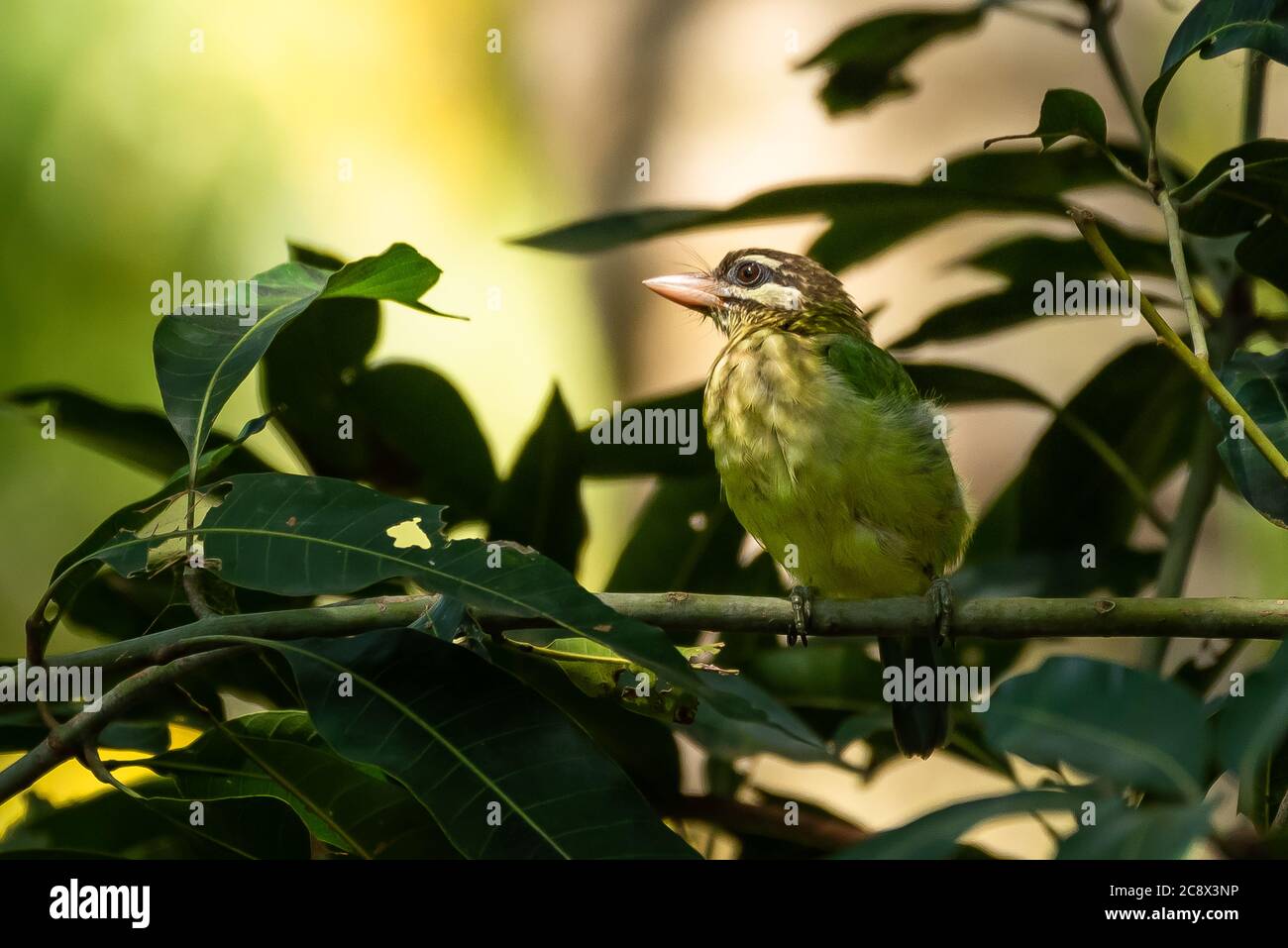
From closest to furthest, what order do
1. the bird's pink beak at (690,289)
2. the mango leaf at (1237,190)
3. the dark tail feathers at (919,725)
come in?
the mango leaf at (1237,190) < the dark tail feathers at (919,725) < the bird's pink beak at (690,289)

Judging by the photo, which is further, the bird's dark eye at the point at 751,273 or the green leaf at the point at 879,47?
the bird's dark eye at the point at 751,273

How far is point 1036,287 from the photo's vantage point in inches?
98.1

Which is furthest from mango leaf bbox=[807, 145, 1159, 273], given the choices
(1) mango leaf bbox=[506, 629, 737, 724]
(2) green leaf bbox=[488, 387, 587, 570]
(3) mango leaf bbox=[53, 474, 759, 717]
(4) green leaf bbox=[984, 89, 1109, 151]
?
(3) mango leaf bbox=[53, 474, 759, 717]

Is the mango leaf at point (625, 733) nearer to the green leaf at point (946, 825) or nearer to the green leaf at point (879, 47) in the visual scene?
the green leaf at point (946, 825)

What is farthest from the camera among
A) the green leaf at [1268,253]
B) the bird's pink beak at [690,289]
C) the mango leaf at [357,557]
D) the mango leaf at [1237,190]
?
the bird's pink beak at [690,289]

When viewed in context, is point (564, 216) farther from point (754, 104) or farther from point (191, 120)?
point (191, 120)

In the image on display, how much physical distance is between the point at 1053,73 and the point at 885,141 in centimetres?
68

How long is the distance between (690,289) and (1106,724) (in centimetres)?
236

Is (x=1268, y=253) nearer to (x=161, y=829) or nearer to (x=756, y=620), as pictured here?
(x=756, y=620)

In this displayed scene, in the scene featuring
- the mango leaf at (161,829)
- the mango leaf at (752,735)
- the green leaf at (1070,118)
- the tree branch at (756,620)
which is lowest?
the mango leaf at (161,829)

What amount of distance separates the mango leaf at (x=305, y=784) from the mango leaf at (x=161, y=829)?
3cm

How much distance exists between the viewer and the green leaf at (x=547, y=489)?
2309mm

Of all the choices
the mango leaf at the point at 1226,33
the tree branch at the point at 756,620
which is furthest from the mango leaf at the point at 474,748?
the mango leaf at the point at 1226,33

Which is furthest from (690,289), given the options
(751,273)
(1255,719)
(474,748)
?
(1255,719)
